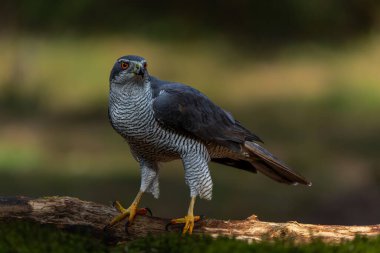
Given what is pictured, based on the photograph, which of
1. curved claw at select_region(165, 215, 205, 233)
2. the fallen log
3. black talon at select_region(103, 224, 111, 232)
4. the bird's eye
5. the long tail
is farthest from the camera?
the long tail

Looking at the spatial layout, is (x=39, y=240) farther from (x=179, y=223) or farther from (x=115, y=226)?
(x=179, y=223)

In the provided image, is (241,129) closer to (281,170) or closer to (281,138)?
(281,170)

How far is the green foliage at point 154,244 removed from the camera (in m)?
4.07

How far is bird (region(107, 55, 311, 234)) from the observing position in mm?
5445

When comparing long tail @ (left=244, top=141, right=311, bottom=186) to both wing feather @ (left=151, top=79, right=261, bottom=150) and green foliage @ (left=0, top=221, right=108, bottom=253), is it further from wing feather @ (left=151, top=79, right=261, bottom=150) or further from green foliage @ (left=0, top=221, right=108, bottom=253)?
green foliage @ (left=0, top=221, right=108, bottom=253)

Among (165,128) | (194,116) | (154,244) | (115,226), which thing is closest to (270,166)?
(194,116)

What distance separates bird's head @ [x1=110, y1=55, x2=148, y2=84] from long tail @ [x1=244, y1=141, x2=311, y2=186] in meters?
1.11

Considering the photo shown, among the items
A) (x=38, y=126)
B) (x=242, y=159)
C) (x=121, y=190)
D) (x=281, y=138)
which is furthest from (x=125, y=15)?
(x=242, y=159)

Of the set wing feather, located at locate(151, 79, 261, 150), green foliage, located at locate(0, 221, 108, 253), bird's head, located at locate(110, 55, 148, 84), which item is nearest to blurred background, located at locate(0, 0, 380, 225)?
wing feather, located at locate(151, 79, 261, 150)

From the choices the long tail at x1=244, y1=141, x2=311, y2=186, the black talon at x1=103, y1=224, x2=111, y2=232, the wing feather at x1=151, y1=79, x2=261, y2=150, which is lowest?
the black talon at x1=103, y1=224, x2=111, y2=232

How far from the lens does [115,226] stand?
5.07 metres

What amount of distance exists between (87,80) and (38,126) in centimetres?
156

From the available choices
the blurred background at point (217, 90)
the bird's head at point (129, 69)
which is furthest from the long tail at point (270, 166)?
the blurred background at point (217, 90)

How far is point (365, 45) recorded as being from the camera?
1636 centimetres
